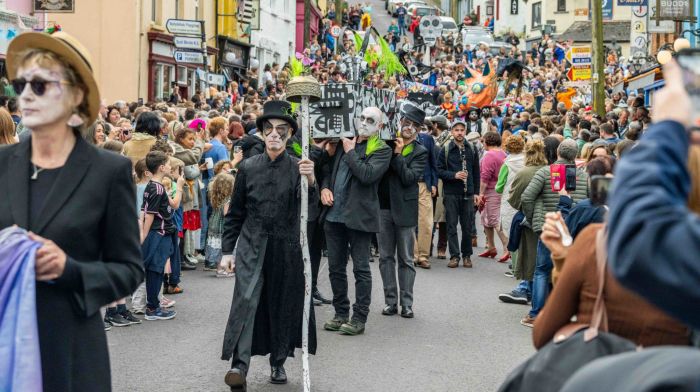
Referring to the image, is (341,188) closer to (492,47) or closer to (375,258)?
(375,258)

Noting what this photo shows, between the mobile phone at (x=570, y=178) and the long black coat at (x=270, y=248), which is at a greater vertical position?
the mobile phone at (x=570, y=178)

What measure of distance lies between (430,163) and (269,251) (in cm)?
805

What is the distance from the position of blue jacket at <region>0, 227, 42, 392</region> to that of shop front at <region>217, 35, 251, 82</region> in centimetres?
3590

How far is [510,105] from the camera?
3256 cm

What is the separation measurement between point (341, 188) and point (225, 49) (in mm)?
32425

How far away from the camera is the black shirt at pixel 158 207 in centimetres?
1110

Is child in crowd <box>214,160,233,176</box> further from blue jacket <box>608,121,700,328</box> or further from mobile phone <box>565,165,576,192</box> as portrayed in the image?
blue jacket <box>608,121,700,328</box>

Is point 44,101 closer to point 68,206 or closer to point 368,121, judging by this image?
point 68,206

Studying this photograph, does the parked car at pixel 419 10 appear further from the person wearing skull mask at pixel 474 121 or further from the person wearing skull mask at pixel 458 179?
the person wearing skull mask at pixel 458 179

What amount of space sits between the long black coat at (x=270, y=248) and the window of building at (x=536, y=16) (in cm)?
7437

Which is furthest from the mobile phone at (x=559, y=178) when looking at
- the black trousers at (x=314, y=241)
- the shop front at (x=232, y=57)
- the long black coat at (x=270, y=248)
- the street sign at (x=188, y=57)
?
the shop front at (x=232, y=57)

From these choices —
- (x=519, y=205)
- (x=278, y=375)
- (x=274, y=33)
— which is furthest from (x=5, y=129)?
(x=274, y=33)

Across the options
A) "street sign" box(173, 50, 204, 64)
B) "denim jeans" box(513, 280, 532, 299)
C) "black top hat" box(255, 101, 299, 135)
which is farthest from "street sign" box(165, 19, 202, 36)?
"black top hat" box(255, 101, 299, 135)

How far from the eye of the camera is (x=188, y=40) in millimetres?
24312
